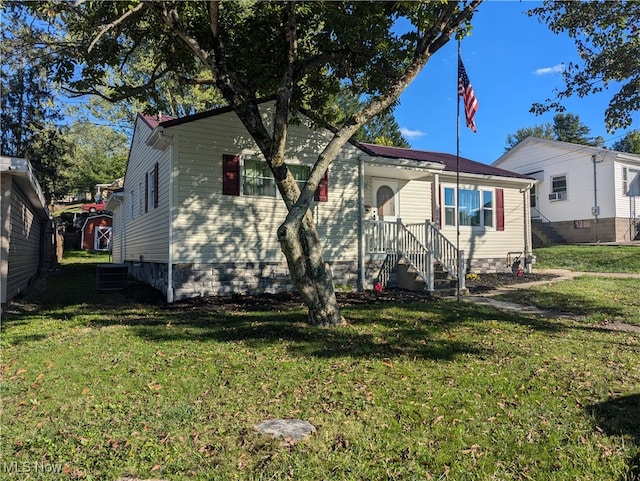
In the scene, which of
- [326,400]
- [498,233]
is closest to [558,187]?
[498,233]

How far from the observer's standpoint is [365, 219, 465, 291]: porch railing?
1074cm

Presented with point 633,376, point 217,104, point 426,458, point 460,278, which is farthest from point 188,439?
point 217,104

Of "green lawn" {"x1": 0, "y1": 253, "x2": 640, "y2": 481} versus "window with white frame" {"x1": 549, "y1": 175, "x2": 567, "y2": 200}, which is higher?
"window with white frame" {"x1": 549, "y1": 175, "x2": 567, "y2": 200}

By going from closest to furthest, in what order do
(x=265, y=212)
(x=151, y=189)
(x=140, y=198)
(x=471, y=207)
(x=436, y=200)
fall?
1. (x=265, y=212)
2. (x=151, y=189)
3. (x=436, y=200)
4. (x=140, y=198)
5. (x=471, y=207)

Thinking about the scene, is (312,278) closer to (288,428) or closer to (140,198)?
(288,428)

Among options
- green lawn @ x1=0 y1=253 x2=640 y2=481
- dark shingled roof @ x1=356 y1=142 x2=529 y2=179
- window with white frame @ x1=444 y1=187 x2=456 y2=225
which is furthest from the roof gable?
green lawn @ x1=0 y1=253 x2=640 y2=481

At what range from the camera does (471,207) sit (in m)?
15.0

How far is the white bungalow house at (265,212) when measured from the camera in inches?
382

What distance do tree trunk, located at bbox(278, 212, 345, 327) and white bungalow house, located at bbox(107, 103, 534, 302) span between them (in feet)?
12.3

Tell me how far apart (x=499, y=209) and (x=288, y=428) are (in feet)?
45.6

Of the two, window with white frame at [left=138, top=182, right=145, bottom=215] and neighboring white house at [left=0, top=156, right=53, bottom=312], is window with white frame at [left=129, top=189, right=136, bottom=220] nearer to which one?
window with white frame at [left=138, top=182, right=145, bottom=215]

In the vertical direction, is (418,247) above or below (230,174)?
below

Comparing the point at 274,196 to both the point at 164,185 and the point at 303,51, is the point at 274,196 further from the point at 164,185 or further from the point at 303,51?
the point at 303,51

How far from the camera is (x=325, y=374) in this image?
15.6 ft
